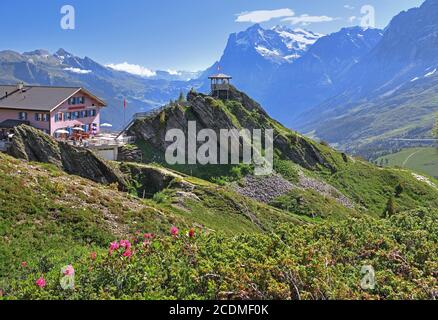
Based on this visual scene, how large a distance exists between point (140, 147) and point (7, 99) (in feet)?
98.6

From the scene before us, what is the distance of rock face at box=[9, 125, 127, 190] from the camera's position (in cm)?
4222

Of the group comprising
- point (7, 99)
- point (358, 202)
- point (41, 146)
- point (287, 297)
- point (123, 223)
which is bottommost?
point (358, 202)

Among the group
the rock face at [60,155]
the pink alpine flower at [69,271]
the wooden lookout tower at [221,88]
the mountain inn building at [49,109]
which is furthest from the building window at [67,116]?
the pink alpine flower at [69,271]

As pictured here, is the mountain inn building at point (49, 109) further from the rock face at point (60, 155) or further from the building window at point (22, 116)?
the rock face at point (60, 155)

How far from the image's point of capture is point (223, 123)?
6831 cm

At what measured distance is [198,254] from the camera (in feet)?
45.5

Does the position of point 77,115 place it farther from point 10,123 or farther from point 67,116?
point 10,123

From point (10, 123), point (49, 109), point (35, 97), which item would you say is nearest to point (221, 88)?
point (49, 109)

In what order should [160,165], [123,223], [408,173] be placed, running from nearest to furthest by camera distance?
[123,223], [160,165], [408,173]

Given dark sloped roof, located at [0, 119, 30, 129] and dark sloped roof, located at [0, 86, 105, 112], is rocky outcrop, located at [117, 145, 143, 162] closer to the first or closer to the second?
dark sloped roof, located at [0, 86, 105, 112]

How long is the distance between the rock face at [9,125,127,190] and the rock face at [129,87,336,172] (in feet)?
60.0

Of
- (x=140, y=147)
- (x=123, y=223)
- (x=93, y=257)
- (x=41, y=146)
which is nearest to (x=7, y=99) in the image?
(x=140, y=147)

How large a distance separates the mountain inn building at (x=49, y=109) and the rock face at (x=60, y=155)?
24850 millimetres
